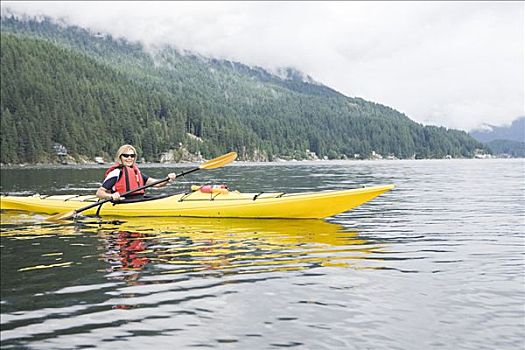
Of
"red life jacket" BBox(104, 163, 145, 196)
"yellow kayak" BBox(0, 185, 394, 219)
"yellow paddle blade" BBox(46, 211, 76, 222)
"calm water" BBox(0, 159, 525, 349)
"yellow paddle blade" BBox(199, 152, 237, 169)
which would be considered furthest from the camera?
"yellow paddle blade" BBox(199, 152, 237, 169)

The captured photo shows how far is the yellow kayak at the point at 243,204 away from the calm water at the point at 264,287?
3.71 feet

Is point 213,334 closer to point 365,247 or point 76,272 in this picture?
point 76,272

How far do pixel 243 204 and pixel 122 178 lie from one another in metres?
3.71

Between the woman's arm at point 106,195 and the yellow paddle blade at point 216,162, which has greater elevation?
the yellow paddle blade at point 216,162

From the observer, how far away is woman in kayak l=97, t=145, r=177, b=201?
55.4ft

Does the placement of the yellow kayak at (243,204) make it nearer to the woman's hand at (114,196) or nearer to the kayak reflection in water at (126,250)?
the woman's hand at (114,196)

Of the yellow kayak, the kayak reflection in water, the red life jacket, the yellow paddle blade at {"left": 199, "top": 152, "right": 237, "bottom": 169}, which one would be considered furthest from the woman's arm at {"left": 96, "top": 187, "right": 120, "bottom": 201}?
the yellow paddle blade at {"left": 199, "top": 152, "right": 237, "bottom": 169}

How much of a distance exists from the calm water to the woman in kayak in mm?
1438

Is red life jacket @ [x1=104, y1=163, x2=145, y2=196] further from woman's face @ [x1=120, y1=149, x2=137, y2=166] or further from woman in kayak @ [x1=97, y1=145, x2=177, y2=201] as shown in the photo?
woman's face @ [x1=120, y1=149, x2=137, y2=166]

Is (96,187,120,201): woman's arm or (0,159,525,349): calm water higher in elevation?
(96,187,120,201): woman's arm

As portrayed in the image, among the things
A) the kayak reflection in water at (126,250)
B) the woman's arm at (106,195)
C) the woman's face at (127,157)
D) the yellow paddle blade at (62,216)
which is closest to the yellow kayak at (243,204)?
the woman's arm at (106,195)

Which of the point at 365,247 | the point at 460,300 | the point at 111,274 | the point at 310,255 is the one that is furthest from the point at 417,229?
the point at 111,274

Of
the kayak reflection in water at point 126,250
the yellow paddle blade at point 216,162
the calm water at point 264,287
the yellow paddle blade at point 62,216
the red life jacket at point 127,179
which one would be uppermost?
the yellow paddle blade at point 216,162

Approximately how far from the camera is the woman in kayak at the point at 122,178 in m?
16.9
